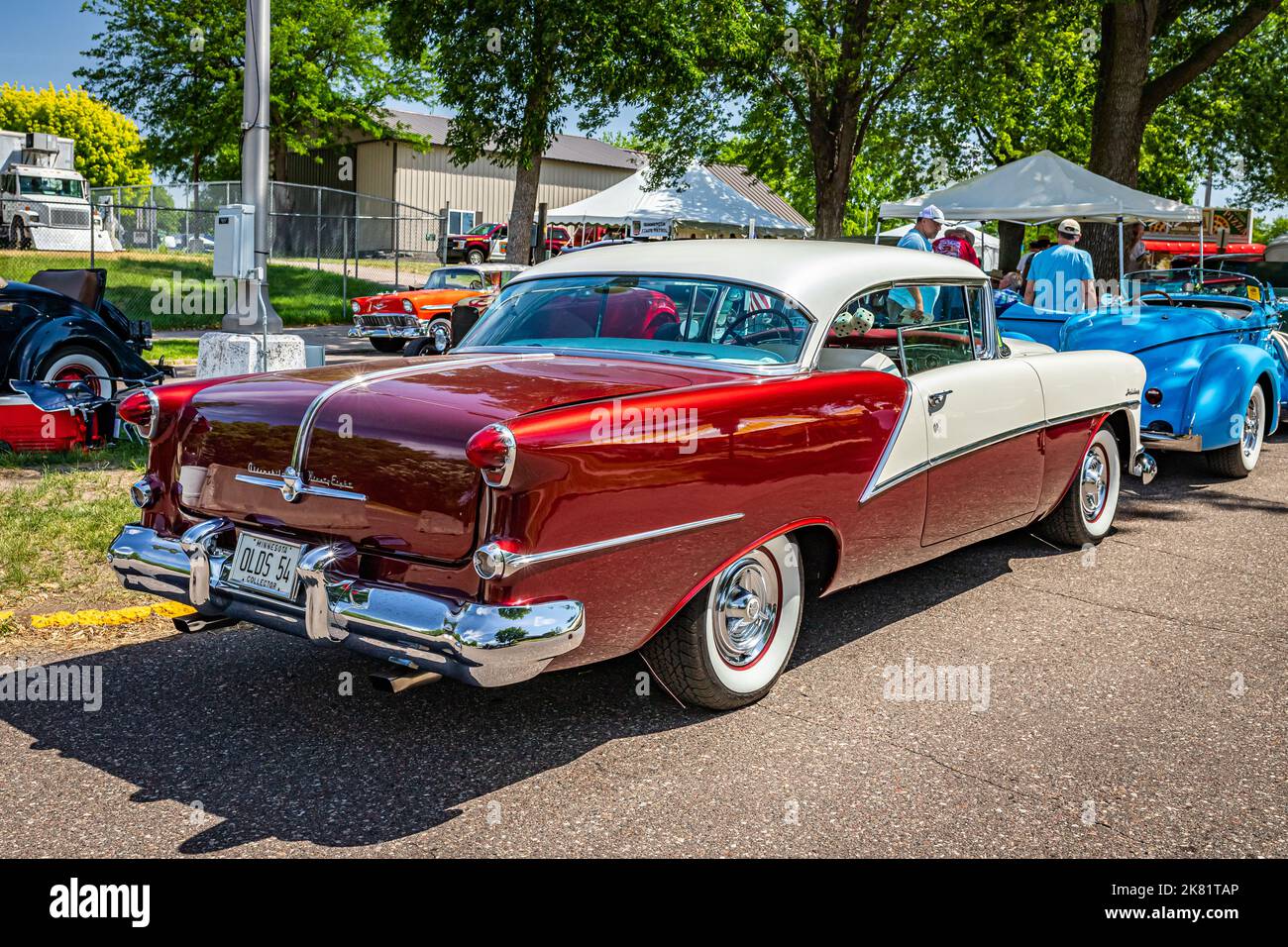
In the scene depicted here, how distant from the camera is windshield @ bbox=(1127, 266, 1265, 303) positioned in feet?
36.4

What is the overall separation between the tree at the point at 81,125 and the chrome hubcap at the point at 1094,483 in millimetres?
68655

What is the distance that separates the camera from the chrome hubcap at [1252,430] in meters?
8.98

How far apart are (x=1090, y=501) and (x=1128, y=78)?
1066 cm

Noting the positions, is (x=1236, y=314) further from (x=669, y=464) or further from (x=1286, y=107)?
(x=1286, y=107)

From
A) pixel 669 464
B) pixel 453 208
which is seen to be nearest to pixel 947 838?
pixel 669 464

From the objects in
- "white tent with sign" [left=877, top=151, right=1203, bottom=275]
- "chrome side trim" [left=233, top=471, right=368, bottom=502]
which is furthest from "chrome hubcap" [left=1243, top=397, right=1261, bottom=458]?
"chrome side trim" [left=233, top=471, right=368, bottom=502]

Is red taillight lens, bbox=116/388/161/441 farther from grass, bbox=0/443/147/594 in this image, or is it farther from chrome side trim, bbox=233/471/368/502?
grass, bbox=0/443/147/594

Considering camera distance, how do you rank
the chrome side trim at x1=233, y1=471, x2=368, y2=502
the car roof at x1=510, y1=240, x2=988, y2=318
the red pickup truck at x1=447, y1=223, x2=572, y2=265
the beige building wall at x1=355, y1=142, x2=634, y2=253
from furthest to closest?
the beige building wall at x1=355, y1=142, x2=634, y2=253 → the red pickup truck at x1=447, y1=223, x2=572, y2=265 → the car roof at x1=510, y1=240, x2=988, y2=318 → the chrome side trim at x1=233, y1=471, x2=368, y2=502

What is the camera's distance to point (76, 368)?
8906 mm

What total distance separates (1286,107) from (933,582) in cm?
2551

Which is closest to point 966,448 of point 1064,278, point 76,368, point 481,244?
point 1064,278

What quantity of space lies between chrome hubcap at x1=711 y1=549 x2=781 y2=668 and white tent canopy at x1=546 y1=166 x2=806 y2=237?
61.3 ft

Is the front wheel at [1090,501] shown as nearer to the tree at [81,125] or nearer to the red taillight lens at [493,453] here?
the red taillight lens at [493,453]

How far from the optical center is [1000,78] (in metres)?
22.5
